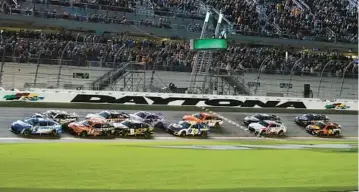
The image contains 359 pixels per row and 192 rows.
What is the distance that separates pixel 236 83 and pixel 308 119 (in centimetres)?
590

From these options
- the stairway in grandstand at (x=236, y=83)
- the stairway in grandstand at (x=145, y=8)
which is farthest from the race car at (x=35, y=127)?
the stairway in grandstand at (x=145, y=8)

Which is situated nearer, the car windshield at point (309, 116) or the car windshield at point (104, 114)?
the car windshield at point (104, 114)

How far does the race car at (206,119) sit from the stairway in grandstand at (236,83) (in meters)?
4.74

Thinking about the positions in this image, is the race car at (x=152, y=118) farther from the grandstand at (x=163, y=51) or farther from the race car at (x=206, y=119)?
the grandstand at (x=163, y=51)

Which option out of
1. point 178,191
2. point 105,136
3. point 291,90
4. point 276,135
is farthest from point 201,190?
point 291,90

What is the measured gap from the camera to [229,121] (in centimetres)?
3909

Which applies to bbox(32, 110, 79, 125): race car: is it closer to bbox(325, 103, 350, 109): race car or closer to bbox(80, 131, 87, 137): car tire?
bbox(80, 131, 87, 137): car tire

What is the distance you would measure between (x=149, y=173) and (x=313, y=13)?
46.9 metres

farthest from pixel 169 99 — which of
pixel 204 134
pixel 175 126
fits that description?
pixel 204 134

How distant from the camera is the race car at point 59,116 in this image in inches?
1255

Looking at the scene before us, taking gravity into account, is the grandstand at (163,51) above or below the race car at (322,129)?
above

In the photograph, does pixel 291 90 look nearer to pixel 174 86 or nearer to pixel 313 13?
pixel 174 86

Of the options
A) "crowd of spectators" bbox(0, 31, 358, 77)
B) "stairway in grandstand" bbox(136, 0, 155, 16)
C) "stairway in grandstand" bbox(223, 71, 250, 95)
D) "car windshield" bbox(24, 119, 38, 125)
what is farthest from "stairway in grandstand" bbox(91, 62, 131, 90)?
"stairway in grandstand" bbox(136, 0, 155, 16)

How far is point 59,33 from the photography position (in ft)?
131
